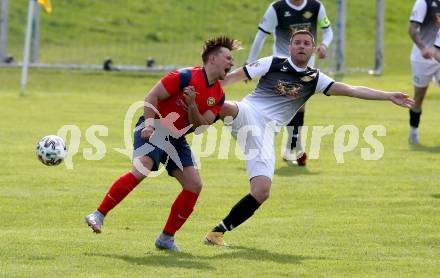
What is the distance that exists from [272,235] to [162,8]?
27.7 m

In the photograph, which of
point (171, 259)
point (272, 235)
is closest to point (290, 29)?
point (272, 235)

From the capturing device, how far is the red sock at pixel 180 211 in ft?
31.4

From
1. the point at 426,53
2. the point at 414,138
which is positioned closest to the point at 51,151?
the point at 426,53

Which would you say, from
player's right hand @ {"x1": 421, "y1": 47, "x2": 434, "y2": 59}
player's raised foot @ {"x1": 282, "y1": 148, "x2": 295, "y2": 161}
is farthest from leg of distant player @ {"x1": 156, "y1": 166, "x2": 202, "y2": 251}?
player's right hand @ {"x1": 421, "y1": 47, "x2": 434, "y2": 59}

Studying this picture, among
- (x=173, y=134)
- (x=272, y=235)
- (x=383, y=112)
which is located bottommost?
(x=383, y=112)

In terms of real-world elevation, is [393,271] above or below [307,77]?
below

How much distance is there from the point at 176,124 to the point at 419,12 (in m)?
8.59

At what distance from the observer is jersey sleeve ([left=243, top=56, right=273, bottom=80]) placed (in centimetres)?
1068

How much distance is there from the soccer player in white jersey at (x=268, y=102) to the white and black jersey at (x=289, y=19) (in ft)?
17.5

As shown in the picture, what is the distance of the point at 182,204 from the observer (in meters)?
9.66

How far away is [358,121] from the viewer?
819 inches

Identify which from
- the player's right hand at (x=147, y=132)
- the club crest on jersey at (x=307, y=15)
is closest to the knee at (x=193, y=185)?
the player's right hand at (x=147, y=132)

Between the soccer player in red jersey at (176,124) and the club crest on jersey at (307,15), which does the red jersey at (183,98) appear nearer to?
the soccer player in red jersey at (176,124)

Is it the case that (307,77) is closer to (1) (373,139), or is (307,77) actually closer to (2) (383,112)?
(1) (373,139)
